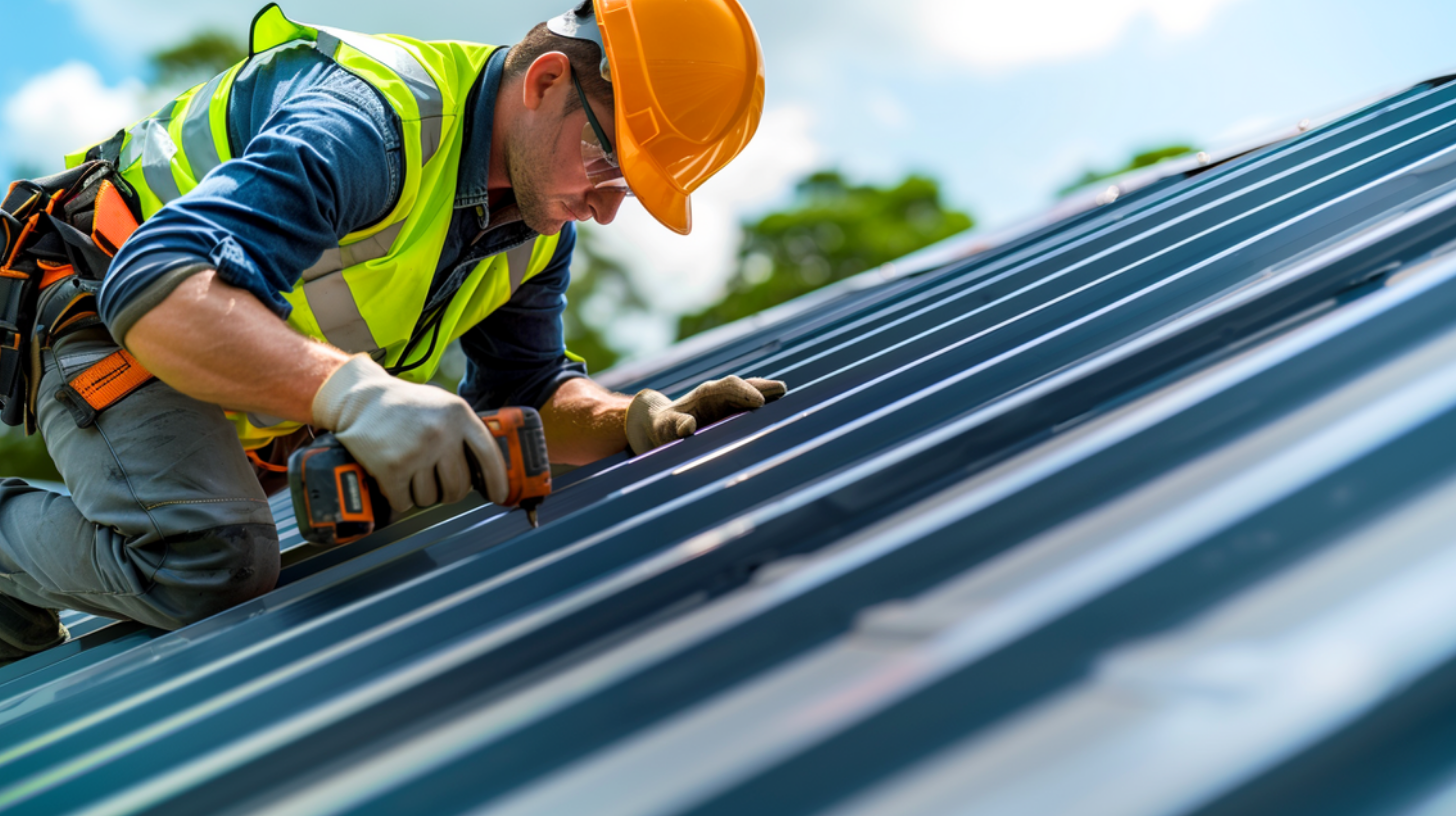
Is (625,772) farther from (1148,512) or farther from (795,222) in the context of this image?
(795,222)

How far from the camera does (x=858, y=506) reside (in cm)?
140

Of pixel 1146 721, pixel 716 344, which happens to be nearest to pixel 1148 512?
pixel 1146 721

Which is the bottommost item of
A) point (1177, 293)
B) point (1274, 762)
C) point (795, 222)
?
point (1274, 762)

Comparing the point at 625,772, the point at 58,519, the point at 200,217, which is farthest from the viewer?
the point at 58,519

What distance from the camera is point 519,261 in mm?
3227

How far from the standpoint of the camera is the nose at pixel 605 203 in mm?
2846

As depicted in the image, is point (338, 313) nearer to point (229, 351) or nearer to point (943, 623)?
point (229, 351)

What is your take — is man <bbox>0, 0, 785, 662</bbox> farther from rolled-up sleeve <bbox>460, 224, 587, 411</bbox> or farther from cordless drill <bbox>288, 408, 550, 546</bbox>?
rolled-up sleeve <bbox>460, 224, 587, 411</bbox>

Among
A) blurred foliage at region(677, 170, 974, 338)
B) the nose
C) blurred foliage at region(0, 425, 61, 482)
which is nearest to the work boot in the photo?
the nose

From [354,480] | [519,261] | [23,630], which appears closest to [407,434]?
[354,480]

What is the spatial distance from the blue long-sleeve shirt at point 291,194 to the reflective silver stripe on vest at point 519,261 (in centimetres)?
22

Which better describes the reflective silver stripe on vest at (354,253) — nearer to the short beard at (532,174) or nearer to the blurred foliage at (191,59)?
the short beard at (532,174)

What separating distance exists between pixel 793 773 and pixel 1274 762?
1.12ft

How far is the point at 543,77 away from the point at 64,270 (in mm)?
1346
